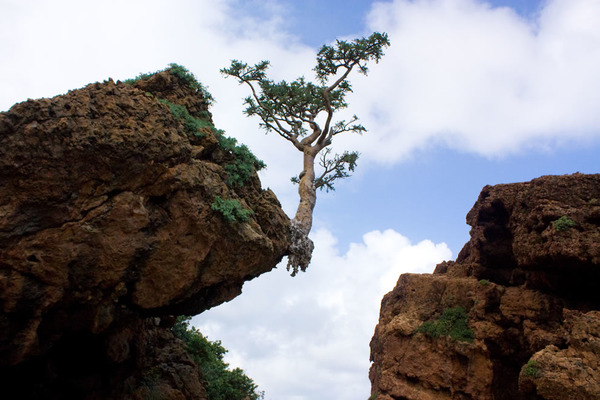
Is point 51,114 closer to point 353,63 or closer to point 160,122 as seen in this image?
point 160,122

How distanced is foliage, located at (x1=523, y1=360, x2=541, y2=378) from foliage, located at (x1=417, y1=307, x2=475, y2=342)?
3.75 metres

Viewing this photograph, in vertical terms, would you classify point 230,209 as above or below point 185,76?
below

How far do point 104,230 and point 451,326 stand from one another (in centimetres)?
1325

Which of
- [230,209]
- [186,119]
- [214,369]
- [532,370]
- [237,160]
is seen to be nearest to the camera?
[230,209]

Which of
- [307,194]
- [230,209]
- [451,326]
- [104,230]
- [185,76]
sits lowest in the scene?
[104,230]

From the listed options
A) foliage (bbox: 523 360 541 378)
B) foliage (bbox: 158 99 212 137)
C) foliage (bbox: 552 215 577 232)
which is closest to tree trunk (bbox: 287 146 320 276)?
foliage (bbox: 158 99 212 137)

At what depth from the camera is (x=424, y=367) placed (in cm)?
1728

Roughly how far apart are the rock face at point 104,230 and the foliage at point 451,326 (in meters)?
7.71

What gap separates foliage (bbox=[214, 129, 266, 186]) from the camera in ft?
44.7

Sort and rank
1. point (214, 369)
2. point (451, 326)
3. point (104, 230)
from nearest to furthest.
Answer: point (104, 230) < point (451, 326) < point (214, 369)

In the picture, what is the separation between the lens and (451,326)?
17.5 m

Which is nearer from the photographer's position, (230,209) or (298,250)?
(230,209)

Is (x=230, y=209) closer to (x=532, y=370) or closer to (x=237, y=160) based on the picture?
(x=237, y=160)

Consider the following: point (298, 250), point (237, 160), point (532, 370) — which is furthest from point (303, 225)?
point (532, 370)
